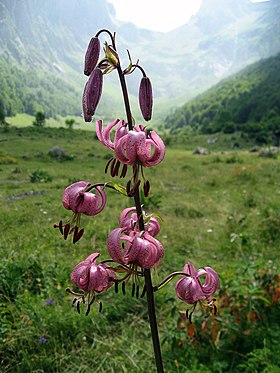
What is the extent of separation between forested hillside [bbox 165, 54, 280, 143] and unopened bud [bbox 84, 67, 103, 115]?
43811 mm

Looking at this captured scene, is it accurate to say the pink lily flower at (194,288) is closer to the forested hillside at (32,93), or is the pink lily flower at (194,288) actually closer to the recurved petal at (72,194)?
the recurved petal at (72,194)

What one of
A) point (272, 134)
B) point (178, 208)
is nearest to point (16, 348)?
point (178, 208)

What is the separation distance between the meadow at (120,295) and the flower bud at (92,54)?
1.13 m

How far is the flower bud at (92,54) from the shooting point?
1.06 m

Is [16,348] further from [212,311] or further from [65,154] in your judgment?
[65,154]

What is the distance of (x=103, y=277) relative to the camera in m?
1.07

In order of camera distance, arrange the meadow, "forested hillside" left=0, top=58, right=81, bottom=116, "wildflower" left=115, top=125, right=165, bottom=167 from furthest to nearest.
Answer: "forested hillside" left=0, top=58, right=81, bottom=116, the meadow, "wildflower" left=115, top=125, right=165, bottom=167

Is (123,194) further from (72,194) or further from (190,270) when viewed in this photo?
(190,270)

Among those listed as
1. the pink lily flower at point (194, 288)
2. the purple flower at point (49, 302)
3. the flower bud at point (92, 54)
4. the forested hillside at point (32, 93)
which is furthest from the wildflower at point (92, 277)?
the forested hillside at point (32, 93)

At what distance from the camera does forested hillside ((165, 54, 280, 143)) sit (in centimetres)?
5943

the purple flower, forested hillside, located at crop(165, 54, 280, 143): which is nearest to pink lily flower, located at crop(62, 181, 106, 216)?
the purple flower

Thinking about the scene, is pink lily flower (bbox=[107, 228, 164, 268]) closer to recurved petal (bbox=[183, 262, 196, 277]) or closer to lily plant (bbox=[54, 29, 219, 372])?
lily plant (bbox=[54, 29, 219, 372])

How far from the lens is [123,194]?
1.04 m

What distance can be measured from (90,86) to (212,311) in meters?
0.79
